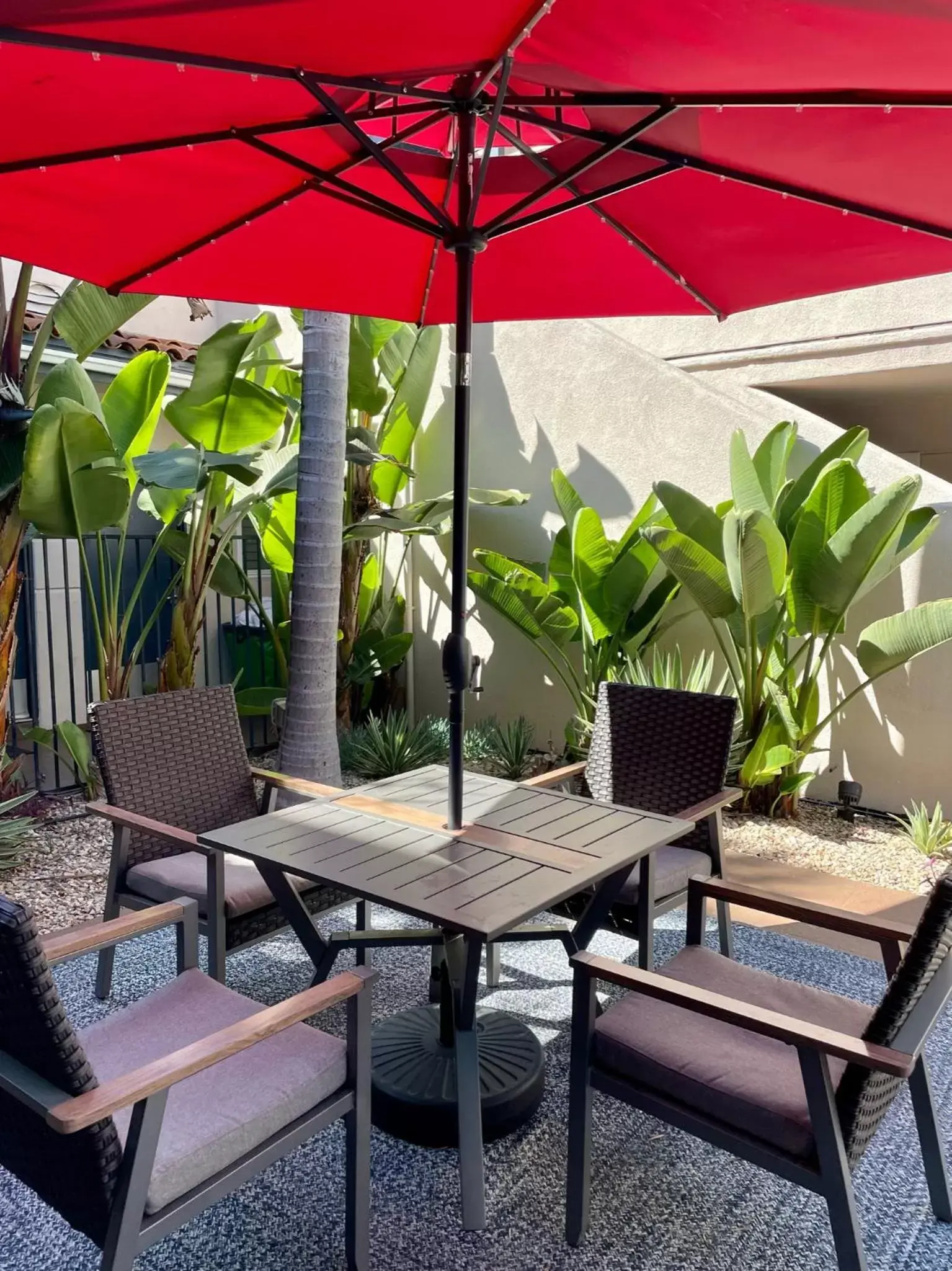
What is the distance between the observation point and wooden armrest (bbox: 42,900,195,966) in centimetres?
223

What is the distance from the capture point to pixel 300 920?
9.10 feet

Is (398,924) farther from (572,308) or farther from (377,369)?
(377,369)

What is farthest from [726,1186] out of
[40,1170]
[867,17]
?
[867,17]

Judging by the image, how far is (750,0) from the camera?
5.53 ft

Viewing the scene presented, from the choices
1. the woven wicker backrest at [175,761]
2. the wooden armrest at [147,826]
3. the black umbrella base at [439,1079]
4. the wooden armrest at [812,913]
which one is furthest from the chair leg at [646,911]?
the woven wicker backrest at [175,761]

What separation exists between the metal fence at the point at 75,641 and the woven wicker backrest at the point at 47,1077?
4.50m

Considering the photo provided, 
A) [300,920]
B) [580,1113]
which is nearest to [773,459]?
[300,920]

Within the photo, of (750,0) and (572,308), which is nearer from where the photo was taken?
(750,0)

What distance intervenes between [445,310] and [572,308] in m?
0.54

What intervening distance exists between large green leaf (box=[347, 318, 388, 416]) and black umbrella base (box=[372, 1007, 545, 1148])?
460 cm

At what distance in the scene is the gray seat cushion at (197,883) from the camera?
314cm

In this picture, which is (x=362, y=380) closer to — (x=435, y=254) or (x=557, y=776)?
(x=435, y=254)

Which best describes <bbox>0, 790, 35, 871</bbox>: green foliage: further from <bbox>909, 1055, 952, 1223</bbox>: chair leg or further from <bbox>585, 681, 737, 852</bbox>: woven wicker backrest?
<bbox>909, 1055, 952, 1223</bbox>: chair leg

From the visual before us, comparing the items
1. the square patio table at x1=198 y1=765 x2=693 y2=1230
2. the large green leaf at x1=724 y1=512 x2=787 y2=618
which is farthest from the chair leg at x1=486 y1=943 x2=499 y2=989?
the large green leaf at x1=724 y1=512 x2=787 y2=618
